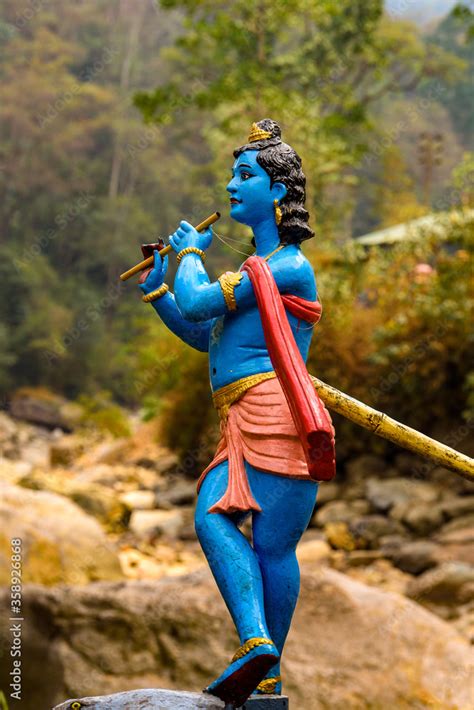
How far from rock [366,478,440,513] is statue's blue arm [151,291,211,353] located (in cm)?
785

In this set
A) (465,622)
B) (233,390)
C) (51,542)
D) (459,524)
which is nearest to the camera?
(233,390)

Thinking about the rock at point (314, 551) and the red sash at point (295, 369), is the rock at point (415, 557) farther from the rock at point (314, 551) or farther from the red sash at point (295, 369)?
the red sash at point (295, 369)

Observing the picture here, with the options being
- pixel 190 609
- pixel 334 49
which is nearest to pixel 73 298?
pixel 334 49

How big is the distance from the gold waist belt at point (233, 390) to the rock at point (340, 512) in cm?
782

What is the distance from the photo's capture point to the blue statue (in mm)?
3291

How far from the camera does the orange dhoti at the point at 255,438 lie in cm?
343

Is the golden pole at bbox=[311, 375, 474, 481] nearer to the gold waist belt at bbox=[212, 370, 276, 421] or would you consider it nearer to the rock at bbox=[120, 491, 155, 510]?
the gold waist belt at bbox=[212, 370, 276, 421]

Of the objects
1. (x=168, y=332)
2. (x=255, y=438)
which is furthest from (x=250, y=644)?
(x=168, y=332)

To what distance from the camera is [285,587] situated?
3.49 m

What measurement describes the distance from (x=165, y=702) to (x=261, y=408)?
1.06 m

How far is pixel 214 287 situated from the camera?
351cm

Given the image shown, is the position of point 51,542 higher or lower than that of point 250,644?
lower

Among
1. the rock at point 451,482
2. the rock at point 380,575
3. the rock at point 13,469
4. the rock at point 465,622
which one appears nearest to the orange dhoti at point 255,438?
the rock at point 465,622

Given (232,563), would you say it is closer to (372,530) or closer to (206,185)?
(372,530)
